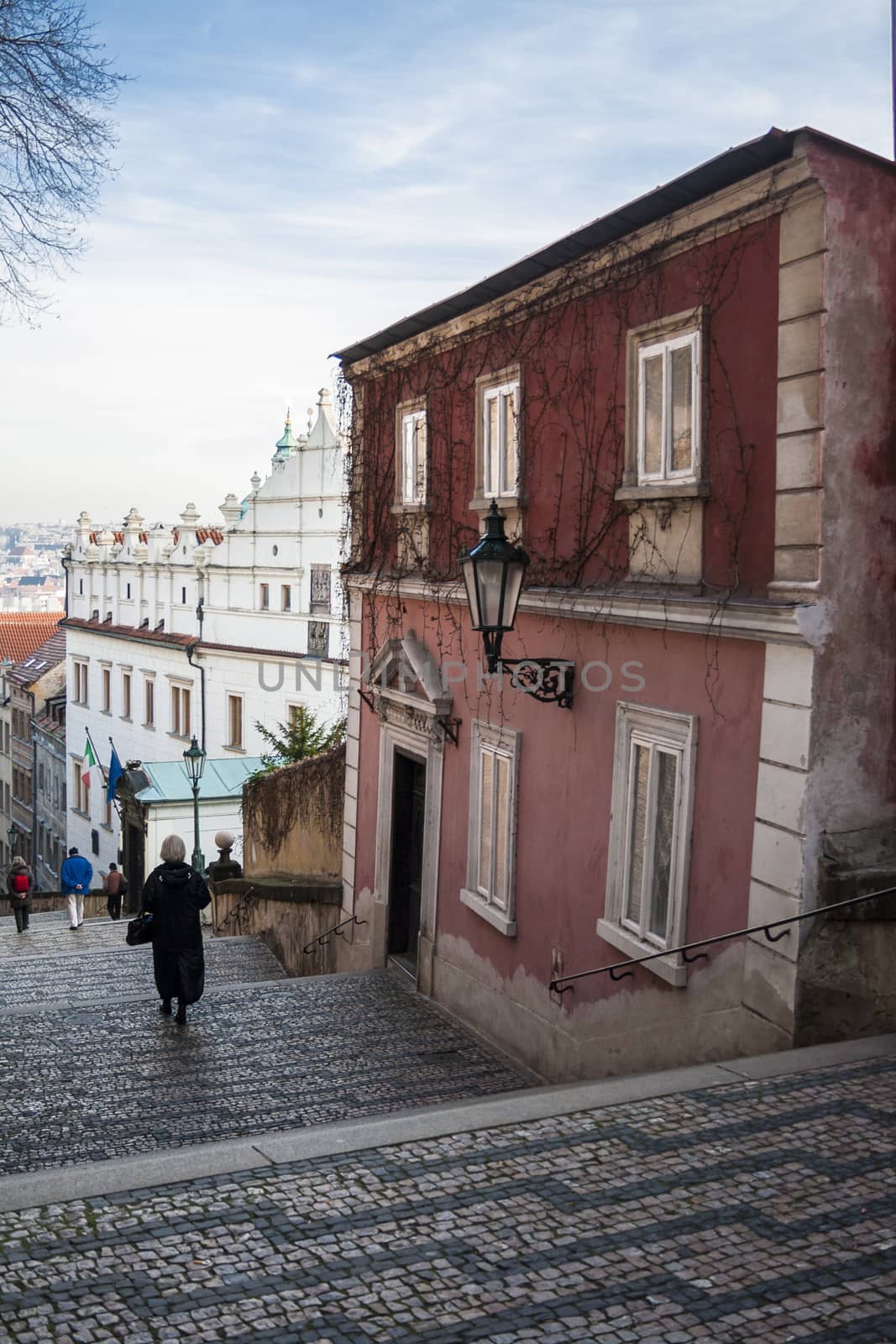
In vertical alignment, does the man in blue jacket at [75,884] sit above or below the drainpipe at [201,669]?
below

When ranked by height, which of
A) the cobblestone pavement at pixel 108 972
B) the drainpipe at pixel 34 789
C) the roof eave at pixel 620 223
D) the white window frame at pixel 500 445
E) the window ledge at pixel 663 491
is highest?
the roof eave at pixel 620 223

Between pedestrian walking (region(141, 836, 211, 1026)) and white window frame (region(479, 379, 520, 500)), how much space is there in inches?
153

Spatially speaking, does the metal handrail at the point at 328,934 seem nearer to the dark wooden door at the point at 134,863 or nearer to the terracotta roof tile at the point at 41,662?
the dark wooden door at the point at 134,863

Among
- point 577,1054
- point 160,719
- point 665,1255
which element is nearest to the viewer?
point 665,1255

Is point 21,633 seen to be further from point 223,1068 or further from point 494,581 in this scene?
point 494,581

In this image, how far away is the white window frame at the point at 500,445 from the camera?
1070cm

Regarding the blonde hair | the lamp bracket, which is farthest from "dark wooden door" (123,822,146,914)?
the lamp bracket

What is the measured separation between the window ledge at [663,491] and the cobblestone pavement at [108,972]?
674 cm

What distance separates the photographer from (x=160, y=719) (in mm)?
39188

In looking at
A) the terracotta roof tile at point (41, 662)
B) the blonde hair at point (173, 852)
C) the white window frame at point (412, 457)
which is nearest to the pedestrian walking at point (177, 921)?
the blonde hair at point (173, 852)

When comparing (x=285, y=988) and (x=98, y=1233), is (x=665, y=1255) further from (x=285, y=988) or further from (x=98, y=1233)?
(x=285, y=988)

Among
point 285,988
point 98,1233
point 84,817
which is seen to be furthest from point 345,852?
point 84,817

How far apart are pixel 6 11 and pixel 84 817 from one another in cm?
3690

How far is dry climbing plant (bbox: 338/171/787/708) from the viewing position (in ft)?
26.0
